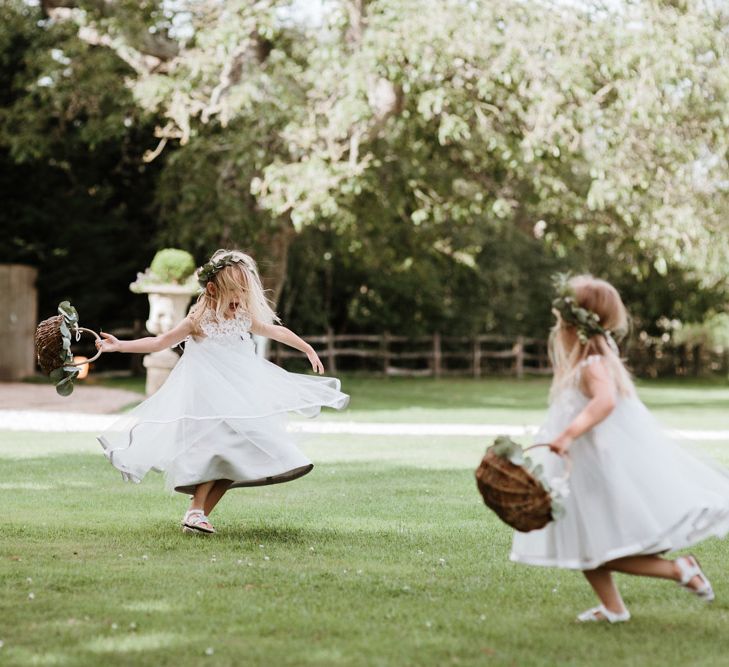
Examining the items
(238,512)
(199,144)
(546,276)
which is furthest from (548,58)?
(546,276)

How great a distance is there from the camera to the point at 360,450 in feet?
42.1

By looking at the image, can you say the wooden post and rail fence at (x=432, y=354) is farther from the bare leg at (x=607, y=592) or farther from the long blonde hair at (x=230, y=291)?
the bare leg at (x=607, y=592)

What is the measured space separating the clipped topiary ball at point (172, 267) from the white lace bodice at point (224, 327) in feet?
37.2

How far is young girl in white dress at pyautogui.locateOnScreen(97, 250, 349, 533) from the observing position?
7.24 meters

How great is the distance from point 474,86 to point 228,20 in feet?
13.5

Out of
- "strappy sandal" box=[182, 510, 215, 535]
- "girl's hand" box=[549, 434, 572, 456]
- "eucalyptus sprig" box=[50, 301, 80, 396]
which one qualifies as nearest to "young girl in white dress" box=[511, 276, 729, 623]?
"girl's hand" box=[549, 434, 572, 456]

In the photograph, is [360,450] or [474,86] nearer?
[360,450]

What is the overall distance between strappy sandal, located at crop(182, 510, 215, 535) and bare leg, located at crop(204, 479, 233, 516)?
15 cm

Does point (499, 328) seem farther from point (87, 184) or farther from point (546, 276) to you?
point (87, 184)

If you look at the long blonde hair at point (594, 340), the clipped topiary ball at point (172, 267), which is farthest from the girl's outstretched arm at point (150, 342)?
the clipped topiary ball at point (172, 267)

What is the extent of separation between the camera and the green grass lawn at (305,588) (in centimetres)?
453

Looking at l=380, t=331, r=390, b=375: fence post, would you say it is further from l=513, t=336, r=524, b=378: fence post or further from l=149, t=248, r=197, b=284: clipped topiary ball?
l=149, t=248, r=197, b=284: clipped topiary ball

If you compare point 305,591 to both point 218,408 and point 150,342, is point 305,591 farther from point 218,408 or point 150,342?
point 150,342

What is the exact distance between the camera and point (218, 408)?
725cm
